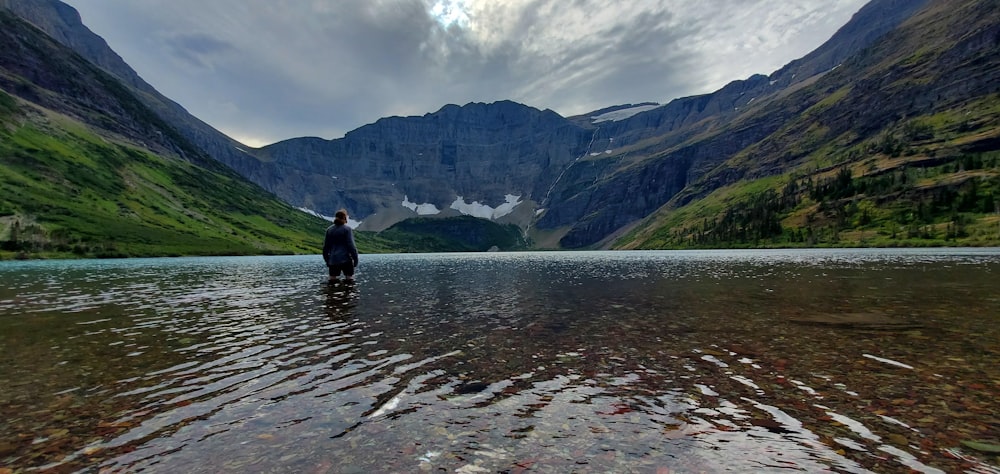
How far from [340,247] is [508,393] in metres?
33.9

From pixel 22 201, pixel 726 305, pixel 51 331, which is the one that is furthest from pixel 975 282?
pixel 22 201

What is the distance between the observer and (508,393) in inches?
457

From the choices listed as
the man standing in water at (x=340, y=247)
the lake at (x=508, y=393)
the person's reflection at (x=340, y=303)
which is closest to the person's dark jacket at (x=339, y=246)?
the man standing in water at (x=340, y=247)

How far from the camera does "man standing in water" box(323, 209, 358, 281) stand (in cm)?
3881

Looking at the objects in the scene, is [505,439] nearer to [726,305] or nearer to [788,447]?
[788,447]

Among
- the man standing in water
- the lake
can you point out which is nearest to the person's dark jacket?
the man standing in water

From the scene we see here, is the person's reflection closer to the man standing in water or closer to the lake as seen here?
the lake

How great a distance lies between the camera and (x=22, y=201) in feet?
608

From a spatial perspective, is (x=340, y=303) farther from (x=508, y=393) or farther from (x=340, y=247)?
(x=508, y=393)

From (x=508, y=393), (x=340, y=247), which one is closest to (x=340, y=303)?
(x=340, y=247)

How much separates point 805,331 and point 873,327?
10.9ft

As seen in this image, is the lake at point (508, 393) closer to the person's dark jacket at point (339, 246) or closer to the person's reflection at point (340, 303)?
the person's reflection at point (340, 303)

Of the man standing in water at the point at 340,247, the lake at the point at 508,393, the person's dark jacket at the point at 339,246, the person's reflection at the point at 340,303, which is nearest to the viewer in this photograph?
the lake at the point at 508,393

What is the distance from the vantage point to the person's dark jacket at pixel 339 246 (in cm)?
3912
